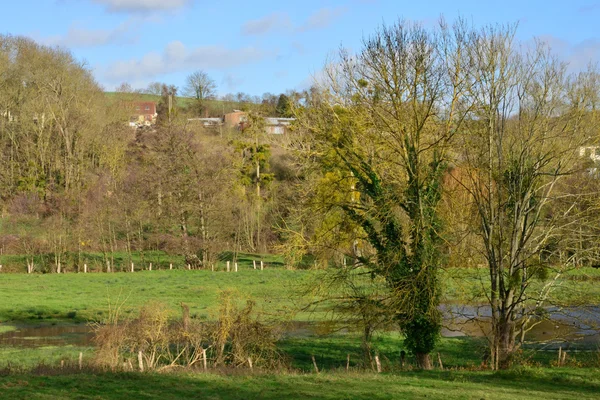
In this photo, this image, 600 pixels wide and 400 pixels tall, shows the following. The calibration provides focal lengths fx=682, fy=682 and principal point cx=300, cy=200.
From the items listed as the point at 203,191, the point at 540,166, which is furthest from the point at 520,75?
the point at 203,191

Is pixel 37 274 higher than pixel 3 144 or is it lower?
lower

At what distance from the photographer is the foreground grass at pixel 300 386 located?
17641mm

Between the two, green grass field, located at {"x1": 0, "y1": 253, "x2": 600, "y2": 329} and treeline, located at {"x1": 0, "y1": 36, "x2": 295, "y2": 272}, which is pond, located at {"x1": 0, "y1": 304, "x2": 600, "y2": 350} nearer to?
green grass field, located at {"x1": 0, "y1": 253, "x2": 600, "y2": 329}

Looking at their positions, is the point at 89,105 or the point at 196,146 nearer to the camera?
the point at 196,146

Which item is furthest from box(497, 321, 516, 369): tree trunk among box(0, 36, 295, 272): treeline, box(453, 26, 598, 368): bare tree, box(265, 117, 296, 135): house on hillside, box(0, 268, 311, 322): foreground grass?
box(265, 117, 296, 135): house on hillside

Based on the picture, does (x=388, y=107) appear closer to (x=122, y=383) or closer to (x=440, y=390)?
(x=440, y=390)

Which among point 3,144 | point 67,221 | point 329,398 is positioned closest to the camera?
point 329,398

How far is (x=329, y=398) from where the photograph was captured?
17.5 m

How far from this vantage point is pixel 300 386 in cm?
1936

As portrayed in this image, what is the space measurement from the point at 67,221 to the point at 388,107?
40.4 metres

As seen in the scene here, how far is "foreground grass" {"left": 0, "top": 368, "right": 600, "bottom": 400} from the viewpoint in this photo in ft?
57.9

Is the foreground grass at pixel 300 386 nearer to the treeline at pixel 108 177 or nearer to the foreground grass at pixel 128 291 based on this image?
the foreground grass at pixel 128 291

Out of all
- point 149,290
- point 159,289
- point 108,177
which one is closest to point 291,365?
point 149,290

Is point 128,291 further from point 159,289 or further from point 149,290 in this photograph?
point 159,289
